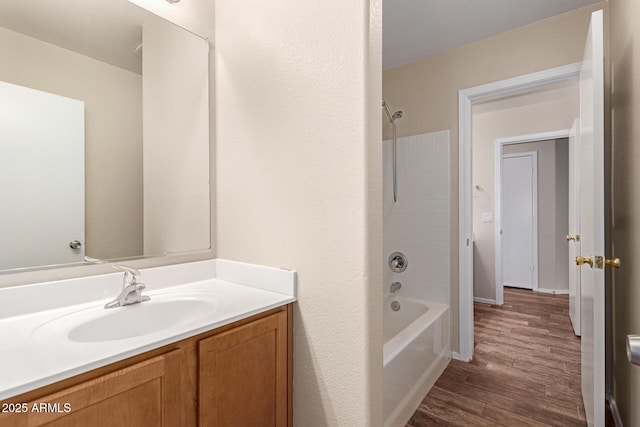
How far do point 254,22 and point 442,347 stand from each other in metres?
2.36

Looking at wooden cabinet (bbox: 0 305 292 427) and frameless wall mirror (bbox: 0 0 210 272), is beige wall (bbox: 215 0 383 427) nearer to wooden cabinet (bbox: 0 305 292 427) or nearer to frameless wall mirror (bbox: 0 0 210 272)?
wooden cabinet (bbox: 0 305 292 427)

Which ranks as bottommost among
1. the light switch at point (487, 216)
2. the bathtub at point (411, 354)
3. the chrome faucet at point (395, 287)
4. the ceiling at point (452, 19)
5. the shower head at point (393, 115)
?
the bathtub at point (411, 354)

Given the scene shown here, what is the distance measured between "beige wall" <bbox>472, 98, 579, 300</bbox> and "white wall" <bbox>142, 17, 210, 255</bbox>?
12.2 ft

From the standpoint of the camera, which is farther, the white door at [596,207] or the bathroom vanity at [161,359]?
the white door at [596,207]

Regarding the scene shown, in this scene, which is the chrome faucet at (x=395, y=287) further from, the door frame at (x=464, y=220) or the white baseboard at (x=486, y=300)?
the white baseboard at (x=486, y=300)

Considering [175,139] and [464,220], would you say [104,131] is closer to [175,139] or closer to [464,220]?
[175,139]

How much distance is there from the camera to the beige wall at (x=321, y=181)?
1024mm

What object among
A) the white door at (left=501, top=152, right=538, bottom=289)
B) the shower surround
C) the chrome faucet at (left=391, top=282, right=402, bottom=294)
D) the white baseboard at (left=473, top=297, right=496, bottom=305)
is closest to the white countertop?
the shower surround

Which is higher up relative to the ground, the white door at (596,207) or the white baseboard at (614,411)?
the white door at (596,207)

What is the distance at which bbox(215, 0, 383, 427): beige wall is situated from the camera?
102cm

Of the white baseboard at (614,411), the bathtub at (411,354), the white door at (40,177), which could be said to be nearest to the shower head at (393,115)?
the bathtub at (411,354)

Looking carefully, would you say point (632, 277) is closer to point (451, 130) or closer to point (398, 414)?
point (398, 414)

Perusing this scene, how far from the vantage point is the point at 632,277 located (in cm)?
133

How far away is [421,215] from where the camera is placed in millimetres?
2533
